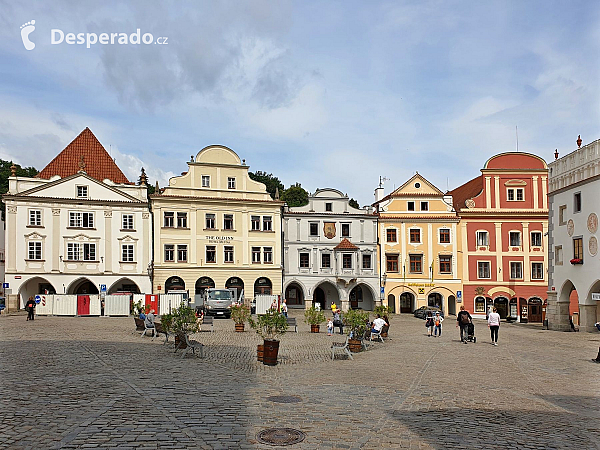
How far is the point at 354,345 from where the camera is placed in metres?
21.2

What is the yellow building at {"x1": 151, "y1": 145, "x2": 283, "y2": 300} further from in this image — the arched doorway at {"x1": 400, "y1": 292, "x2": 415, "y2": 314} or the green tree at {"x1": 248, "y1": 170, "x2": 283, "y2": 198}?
the green tree at {"x1": 248, "y1": 170, "x2": 283, "y2": 198}

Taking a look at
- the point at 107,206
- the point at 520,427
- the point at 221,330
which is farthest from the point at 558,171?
the point at 107,206

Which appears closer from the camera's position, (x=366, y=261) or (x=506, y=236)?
(x=506, y=236)

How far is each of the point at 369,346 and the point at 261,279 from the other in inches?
1062

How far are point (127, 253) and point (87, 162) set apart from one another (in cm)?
1048

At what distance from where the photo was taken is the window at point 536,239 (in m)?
51.5

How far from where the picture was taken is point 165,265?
156 ft

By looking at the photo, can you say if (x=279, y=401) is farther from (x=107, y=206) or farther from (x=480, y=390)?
(x=107, y=206)

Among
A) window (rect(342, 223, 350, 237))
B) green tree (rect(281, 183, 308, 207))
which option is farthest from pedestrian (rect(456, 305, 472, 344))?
green tree (rect(281, 183, 308, 207))

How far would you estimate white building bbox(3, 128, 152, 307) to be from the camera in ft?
146

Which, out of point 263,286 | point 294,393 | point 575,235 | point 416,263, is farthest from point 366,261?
point 294,393

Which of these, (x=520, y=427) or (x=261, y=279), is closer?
(x=520, y=427)

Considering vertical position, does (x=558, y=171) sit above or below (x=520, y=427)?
above

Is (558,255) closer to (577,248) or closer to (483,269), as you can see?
(577,248)
